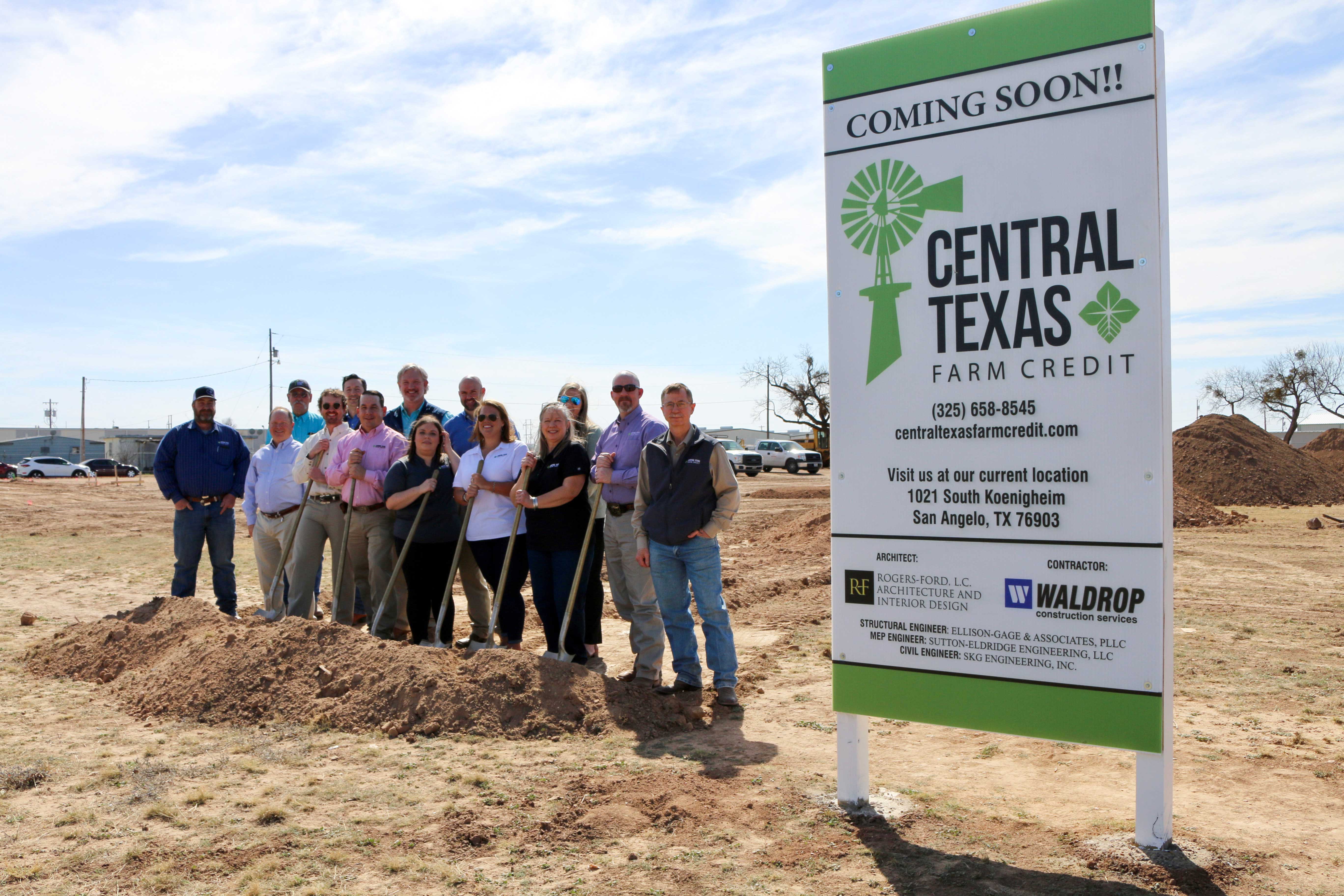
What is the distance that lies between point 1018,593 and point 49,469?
56.8m

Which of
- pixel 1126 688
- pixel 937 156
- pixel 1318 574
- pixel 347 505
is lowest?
pixel 1318 574

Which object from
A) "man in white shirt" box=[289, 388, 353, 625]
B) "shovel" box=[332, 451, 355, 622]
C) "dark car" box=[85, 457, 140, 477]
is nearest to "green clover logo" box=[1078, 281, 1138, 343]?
"shovel" box=[332, 451, 355, 622]

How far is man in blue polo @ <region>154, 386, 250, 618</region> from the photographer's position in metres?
8.41

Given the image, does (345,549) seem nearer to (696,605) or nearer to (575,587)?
(575,587)

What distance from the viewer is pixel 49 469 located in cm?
4953

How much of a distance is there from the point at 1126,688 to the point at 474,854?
8.80 feet

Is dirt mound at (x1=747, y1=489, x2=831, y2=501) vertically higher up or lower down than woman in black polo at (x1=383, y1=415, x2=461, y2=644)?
lower down

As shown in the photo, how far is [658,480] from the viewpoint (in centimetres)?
591

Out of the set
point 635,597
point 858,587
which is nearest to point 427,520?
point 635,597

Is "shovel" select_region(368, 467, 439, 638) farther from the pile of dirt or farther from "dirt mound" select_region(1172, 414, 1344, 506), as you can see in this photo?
the pile of dirt

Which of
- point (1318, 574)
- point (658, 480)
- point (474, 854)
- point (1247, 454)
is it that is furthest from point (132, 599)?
point (1247, 454)

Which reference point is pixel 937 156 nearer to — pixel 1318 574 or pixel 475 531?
pixel 475 531

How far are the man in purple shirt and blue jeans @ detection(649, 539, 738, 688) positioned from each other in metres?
0.22

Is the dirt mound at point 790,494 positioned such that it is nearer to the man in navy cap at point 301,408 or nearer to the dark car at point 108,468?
the man in navy cap at point 301,408
